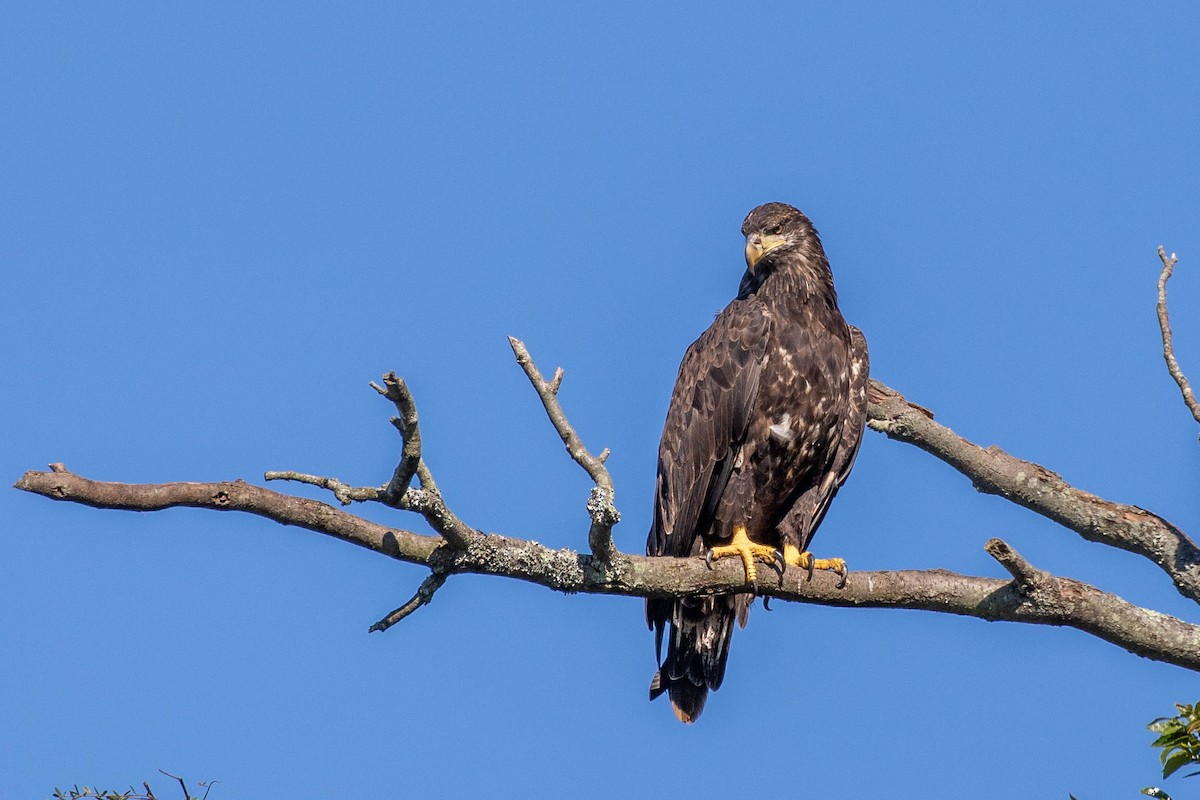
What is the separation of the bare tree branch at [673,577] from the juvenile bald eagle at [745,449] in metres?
0.96

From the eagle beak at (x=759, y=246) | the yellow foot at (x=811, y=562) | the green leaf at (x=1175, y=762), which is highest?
the eagle beak at (x=759, y=246)

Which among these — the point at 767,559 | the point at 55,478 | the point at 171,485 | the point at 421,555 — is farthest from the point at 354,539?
the point at 767,559

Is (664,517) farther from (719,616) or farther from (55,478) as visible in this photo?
(55,478)

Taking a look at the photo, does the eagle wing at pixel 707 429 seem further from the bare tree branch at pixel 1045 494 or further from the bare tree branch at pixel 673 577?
the bare tree branch at pixel 673 577

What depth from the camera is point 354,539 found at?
457cm

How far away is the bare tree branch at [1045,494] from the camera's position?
19.0 ft

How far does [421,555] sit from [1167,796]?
2524 mm

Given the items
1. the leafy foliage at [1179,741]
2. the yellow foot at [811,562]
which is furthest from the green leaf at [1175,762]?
the yellow foot at [811,562]

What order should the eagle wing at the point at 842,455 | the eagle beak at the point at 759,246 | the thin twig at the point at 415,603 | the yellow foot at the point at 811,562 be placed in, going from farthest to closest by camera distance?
the eagle beak at the point at 759,246 < the eagle wing at the point at 842,455 < the yellow foot at the point at 811,562 < the thin twig at the point at 415,603

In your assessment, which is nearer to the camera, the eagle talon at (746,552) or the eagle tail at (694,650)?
the eagle talon at (746,552)

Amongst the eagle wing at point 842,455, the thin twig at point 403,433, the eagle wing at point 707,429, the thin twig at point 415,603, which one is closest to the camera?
the thin twig at point 403,433

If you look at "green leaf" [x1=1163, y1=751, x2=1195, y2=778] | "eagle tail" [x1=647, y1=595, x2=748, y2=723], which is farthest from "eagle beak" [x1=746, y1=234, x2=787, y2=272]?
"green leaf" [x1=1163, y1=751, x2=1195, y2=778]

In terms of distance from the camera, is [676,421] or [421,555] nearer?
[421,555]

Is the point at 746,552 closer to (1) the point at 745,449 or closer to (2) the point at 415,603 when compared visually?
(1) the point at 745,449
